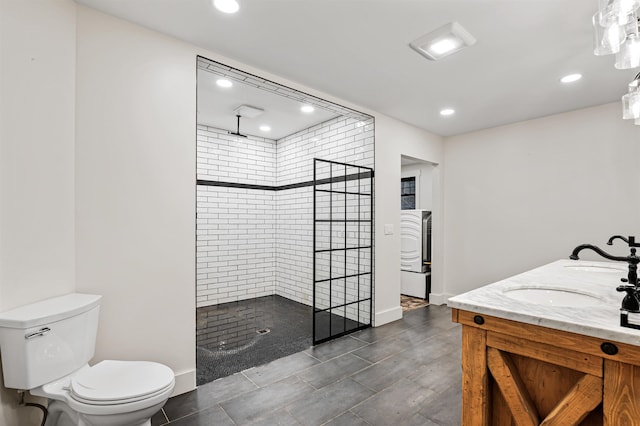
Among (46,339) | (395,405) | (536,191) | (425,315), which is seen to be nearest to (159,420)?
(46,339)

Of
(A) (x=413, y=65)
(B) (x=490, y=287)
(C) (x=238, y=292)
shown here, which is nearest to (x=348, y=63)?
(A) (x=413, y=65)

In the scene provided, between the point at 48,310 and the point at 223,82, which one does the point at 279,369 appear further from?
the point at 223,82

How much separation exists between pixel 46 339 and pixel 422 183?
5284 mm

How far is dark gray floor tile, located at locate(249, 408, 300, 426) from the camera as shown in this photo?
194 centimetres

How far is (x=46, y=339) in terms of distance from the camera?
154 cm

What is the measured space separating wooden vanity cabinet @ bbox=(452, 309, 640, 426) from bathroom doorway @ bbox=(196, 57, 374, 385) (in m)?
2.02

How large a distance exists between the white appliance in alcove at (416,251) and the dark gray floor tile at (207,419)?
149 inches

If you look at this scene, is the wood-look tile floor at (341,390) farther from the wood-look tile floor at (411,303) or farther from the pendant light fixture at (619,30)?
the pendant light fixture at (619,30)

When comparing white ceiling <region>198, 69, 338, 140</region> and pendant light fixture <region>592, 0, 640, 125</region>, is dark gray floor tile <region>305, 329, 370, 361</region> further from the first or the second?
pendant light fixture <region>592, 0, 640, 125</region>

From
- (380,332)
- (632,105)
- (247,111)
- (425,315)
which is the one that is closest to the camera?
(632,105)

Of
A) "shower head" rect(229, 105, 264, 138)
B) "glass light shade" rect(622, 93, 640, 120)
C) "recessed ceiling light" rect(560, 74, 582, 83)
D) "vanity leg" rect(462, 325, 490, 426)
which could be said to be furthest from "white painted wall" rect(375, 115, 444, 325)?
"vanity leg" rect(462, 325, 490, 426)

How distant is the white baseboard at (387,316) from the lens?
375 cm

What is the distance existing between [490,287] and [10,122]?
2.64 m

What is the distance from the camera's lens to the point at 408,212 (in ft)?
17.0
